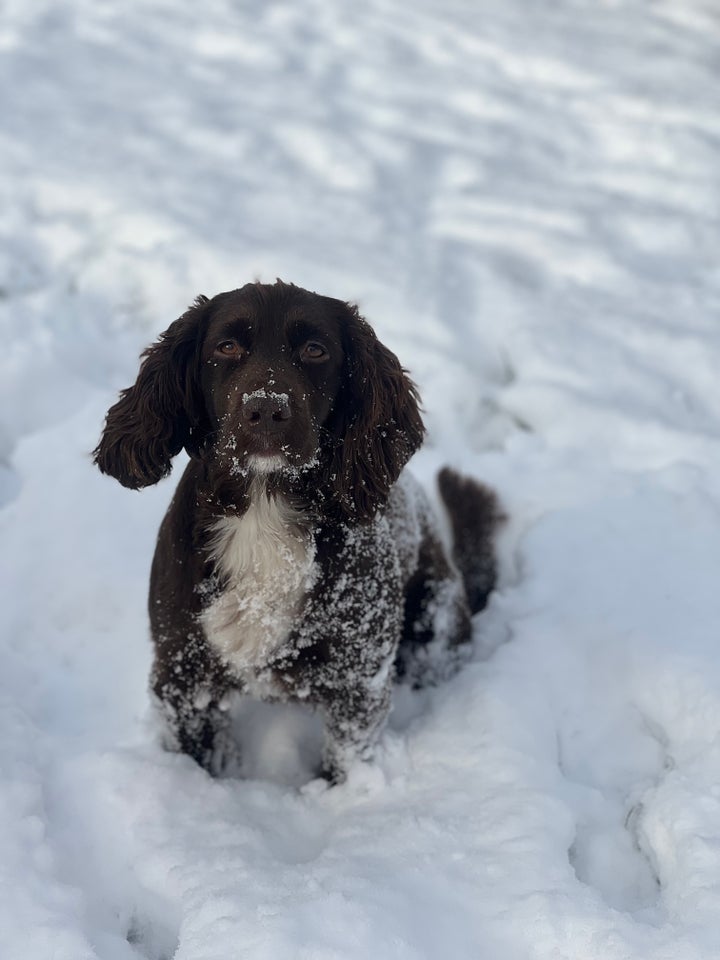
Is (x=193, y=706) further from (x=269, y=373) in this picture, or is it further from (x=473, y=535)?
(x=473, y=535)

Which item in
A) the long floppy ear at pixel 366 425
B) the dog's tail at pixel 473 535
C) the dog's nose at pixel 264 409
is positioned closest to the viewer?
the dog's nose at pixel 264 409

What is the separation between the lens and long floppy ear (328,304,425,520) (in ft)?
7.90

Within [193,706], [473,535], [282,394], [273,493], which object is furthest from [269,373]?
[473,535]

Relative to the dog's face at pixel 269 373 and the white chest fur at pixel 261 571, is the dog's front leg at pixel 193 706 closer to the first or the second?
the white chest fur at pixel 261 571

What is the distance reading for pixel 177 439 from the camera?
8.10ft

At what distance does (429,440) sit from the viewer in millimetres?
4227

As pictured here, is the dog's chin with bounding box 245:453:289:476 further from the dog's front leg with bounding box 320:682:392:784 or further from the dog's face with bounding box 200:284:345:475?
the dog's front leg with bounding box 320:682:392:784

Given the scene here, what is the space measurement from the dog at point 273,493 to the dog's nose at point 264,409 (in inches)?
2.6

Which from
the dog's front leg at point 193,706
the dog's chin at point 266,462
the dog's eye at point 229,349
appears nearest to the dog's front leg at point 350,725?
the dog's front leg at point 193,706

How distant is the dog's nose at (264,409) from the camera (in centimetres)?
212

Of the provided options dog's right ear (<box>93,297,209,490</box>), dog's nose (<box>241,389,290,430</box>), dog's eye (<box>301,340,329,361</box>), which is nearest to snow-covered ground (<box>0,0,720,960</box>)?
dog's right ear (<box>93,297,209,490</box>)

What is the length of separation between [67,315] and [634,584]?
10.1ft

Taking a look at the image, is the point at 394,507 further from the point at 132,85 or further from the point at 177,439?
the point at 132,85

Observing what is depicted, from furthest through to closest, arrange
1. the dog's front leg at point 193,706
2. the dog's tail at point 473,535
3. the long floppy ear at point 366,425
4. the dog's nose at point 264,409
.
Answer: the dog's tail at point 473,535 → the dog's front leg at point 193,706 → the long floppy ear at point 366,425 → the dog's nose at point 264,409
